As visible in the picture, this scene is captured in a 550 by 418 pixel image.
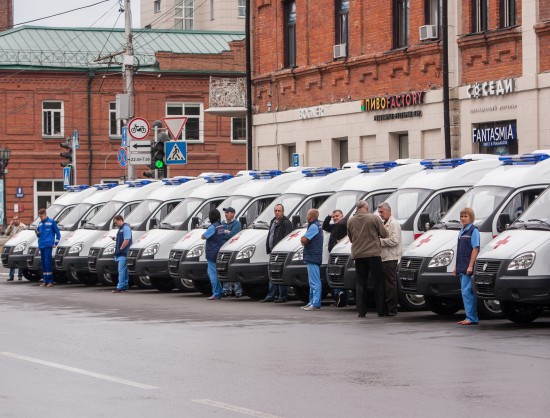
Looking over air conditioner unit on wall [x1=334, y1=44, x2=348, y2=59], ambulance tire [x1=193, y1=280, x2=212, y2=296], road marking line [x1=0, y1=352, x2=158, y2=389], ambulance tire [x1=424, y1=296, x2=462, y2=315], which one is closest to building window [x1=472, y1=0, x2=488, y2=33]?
air conditioner unit on wall [x1=334, y1=44, x2=348, y2=59]

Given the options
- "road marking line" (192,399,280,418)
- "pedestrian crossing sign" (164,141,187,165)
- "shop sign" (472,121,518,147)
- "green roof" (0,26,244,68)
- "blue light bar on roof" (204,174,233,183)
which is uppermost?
"green roof" (0,26,244,68)

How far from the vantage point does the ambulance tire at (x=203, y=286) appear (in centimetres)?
2764

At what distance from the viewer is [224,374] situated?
43.7 ft

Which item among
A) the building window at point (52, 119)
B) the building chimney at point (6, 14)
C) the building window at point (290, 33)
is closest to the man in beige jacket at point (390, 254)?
the building window at point (290, 33)

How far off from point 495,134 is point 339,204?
887 cm

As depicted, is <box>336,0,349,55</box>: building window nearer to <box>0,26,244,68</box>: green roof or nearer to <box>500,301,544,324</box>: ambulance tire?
<box>500,301,544,324</box>: ambulance tire

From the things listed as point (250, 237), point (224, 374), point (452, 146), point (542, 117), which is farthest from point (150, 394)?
point (452, 146)

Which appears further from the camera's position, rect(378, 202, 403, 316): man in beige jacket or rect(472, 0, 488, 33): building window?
rect(472, 0, 488, 33): building window

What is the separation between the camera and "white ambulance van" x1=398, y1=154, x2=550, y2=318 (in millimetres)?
19922

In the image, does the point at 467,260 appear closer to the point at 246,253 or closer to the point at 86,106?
the point at 246,253

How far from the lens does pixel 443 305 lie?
20.9m

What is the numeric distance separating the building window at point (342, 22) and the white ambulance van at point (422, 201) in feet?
52.2

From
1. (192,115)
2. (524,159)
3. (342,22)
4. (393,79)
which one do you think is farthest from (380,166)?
(192,115)

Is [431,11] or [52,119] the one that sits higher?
[431,11]
